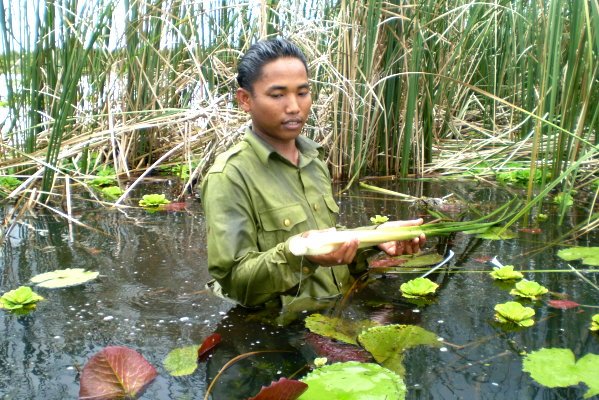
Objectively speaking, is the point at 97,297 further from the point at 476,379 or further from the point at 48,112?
the point at 48,112

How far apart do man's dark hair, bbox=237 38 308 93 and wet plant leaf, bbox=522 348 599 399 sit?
3.84 feet

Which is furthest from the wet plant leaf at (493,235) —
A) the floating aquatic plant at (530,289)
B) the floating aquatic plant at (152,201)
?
the floating aquatic plant at (152,201)

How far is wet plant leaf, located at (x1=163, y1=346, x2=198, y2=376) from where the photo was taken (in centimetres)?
189

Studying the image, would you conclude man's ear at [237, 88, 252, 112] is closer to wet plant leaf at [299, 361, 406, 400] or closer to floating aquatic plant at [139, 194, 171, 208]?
wet plant leaf at [299, 361, 406, 400]

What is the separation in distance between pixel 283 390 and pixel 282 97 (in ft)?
3.44

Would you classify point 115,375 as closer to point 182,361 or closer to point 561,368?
point 182,361

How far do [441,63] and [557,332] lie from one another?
2995 mm

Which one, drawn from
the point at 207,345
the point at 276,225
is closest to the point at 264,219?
the point at 276,225

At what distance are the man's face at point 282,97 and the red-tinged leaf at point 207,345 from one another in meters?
0.70

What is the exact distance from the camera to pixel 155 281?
2680mm

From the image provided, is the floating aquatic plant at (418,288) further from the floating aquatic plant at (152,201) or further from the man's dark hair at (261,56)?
the floating aquatic plant at (152,201)

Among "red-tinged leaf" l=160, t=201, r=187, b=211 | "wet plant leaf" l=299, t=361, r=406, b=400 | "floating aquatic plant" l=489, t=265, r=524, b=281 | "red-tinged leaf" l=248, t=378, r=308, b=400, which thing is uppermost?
"red-tinged leaf" l=248, t=378, r=308, b=400

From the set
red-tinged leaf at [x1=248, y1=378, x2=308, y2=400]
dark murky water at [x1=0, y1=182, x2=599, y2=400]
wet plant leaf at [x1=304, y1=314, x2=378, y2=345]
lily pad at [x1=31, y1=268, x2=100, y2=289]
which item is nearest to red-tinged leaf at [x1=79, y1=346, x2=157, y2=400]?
dark murky water at [x1=0, y1=182, x2=599, y2=400]

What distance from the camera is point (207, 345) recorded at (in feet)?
6.59
